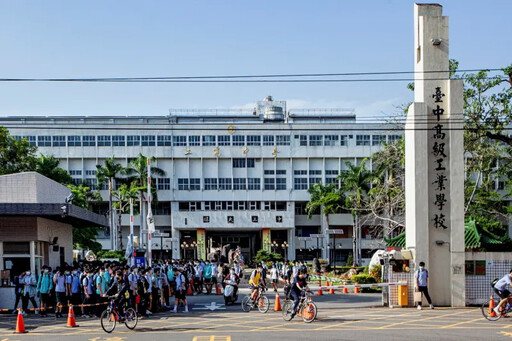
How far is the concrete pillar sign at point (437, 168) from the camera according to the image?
2694cm

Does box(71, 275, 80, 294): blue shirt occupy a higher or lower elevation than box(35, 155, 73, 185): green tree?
lower

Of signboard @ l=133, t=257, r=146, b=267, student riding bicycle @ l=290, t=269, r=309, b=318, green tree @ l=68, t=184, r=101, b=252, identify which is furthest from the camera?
green tree @ l=68, t=184, r=101, b=252

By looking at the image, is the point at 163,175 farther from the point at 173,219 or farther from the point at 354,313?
the point at 354,313

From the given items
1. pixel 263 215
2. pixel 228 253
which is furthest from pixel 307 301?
pixel 263 215

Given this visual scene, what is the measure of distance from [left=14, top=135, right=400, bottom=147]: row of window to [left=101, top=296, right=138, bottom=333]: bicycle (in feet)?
199

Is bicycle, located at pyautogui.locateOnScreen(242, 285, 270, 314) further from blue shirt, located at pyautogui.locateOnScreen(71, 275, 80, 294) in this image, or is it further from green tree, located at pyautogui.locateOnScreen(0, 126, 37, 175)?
green tree, located at pyautogui.locateOnScreen(0, 126, 37, 175)

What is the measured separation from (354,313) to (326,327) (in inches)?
181

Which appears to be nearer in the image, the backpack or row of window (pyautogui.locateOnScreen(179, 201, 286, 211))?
the backpack

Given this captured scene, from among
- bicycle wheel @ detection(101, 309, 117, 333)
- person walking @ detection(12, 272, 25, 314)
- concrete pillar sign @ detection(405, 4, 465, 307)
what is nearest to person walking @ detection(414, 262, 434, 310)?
concrete pillar sign @ detection(405, 4, 465, 307)

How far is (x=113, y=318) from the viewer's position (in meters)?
20.9

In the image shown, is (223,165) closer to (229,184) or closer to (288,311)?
(229,184)

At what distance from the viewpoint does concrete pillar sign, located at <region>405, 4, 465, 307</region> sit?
88.4ft

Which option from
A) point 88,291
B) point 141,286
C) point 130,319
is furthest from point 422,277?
point 88,291

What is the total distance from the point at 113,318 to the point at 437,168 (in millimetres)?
13390
